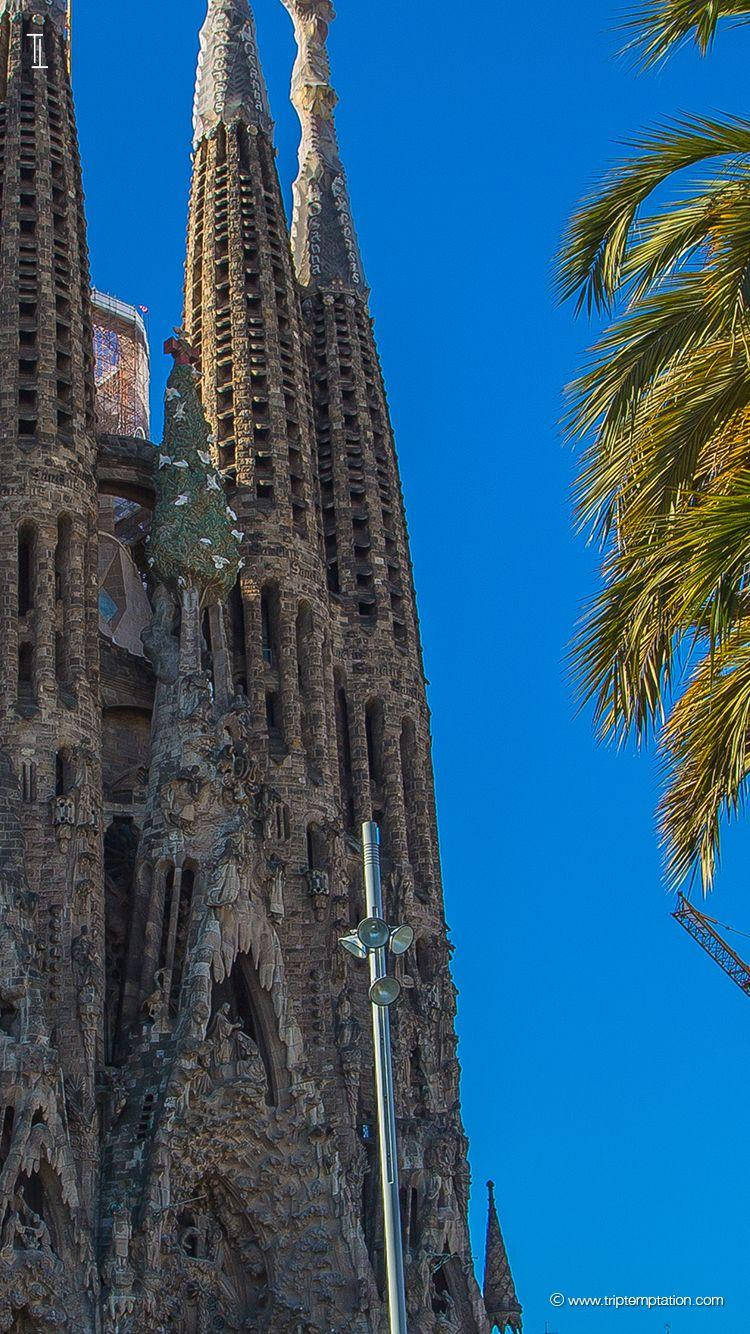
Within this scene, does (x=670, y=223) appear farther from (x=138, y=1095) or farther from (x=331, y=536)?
(x=331, y=536)

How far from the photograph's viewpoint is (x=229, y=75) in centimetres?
4347

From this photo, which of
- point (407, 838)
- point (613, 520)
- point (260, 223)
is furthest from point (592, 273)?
point (260, 223)

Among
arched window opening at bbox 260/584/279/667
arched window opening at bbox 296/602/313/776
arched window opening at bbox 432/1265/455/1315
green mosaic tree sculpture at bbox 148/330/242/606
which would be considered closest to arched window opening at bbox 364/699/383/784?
arched window opening at bbox 296/602/313/776

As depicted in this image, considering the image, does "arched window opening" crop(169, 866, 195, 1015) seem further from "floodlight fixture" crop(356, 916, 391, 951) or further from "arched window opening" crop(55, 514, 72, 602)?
"floodlight fixture" crop(356, 916, 391, 951)

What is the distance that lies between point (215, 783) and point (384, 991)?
17917mm

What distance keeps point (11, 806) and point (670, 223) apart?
21102 mm

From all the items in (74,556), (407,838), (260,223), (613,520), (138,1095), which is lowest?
(613,520)

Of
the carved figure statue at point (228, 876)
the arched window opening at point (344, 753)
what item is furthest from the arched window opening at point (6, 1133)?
the arched window opening at point (344, 753)

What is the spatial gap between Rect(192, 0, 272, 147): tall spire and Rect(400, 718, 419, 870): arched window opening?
14572mm

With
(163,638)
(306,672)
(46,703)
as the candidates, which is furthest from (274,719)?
(46,703)

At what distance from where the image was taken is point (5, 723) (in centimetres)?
3144

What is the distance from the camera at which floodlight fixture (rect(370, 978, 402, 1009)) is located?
1493 centimetres

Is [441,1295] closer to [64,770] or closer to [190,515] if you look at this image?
[64,770]

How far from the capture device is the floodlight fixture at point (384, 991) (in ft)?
49.0
